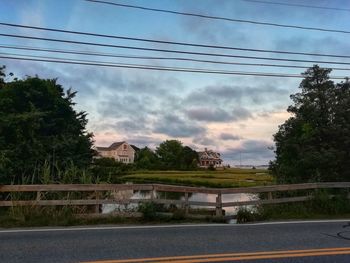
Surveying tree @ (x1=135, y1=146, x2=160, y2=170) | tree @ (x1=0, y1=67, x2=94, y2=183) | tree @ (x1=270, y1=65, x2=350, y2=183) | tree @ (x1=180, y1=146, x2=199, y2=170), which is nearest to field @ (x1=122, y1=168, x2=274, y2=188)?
tree @ (x1=0, y1=67, x2=94, y2=183)

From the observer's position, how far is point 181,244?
8.16 m

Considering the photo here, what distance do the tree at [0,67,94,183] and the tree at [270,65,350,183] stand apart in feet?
32.5

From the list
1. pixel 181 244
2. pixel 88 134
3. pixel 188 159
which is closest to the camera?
pixel 181 244

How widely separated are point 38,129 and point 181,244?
49.0ft

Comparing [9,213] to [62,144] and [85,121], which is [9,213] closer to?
[62,144]

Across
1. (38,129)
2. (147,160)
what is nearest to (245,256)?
(38,129)

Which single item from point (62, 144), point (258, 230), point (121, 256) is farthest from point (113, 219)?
point (62, 144)

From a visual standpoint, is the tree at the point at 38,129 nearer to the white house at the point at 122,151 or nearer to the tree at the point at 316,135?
the tree at the point at 316,135

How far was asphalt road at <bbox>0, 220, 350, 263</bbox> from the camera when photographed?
6961 millimetres

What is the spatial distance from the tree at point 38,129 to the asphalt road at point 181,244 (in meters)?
8.39

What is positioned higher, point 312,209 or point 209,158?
point 209,158

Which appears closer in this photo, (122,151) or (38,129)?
(38,129)

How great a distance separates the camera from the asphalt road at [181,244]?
6.96 m

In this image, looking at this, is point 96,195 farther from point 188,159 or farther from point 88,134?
point 188,159
